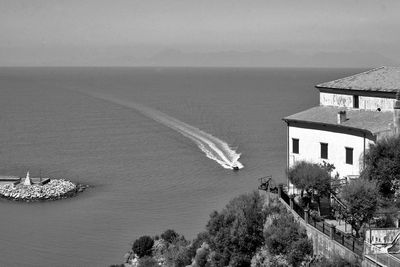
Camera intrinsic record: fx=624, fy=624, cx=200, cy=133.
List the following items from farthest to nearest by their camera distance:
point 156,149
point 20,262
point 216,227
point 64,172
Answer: point 156,149 → point 64,172 → point 20,262 → point 216,227

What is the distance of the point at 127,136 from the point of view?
80.2 metres

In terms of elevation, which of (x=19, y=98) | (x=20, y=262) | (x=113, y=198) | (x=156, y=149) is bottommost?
(x=20, y=262)

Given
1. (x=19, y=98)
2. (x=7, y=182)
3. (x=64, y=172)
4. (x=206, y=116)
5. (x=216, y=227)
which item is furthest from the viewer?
(x=19, y=98)

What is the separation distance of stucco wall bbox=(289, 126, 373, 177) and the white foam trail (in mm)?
28207

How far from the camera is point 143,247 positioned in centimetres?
3569

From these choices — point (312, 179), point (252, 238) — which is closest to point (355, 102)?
point (312, 179)

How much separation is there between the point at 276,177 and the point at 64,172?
21678mm

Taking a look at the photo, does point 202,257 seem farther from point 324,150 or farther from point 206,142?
point 206,142

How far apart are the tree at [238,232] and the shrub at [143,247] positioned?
976cm

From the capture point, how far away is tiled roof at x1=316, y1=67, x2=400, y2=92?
29.1 metres

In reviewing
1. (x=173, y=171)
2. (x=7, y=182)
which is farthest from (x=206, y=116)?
(x=7, y=182)

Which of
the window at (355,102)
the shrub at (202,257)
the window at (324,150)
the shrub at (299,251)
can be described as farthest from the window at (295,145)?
the shrub at (299,251)

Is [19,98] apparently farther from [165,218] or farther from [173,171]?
[165,218]

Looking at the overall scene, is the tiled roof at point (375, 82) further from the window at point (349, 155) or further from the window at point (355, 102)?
the window at point (349, 155)
